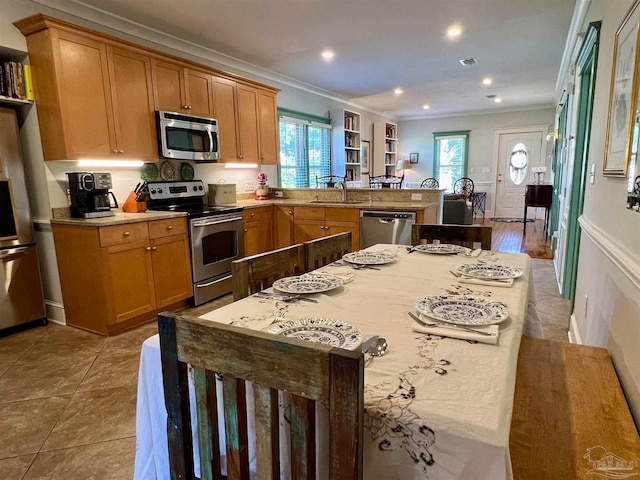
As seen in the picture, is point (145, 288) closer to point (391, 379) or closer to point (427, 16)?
point (391, 379)

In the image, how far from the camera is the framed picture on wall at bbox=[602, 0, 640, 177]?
1.44 m

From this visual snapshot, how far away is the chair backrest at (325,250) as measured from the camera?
5.92 ft

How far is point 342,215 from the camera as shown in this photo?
419cm

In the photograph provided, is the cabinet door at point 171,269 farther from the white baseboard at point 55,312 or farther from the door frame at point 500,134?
the door frame at point 500,134

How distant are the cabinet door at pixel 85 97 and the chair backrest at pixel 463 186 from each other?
7907mm


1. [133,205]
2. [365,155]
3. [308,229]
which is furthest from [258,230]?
[365,155]

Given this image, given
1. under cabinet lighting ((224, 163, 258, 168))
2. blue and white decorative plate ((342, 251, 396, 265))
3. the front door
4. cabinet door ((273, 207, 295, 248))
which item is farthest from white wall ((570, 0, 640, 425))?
the front door

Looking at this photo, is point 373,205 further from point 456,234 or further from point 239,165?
point 456,234

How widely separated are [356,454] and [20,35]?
358 centimetres

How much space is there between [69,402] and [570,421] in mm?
2325

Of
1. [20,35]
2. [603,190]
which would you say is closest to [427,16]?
[603,190]

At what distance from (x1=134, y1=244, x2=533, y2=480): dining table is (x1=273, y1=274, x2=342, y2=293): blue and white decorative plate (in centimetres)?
2

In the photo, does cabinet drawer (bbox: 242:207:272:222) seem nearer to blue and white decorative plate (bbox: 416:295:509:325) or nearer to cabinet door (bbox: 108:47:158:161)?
cabinet door (bbox: 108:47:158:161)

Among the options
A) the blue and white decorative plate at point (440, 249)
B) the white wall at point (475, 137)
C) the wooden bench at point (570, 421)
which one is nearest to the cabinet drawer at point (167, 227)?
the blue and white decorative plate at point (440, 249)
